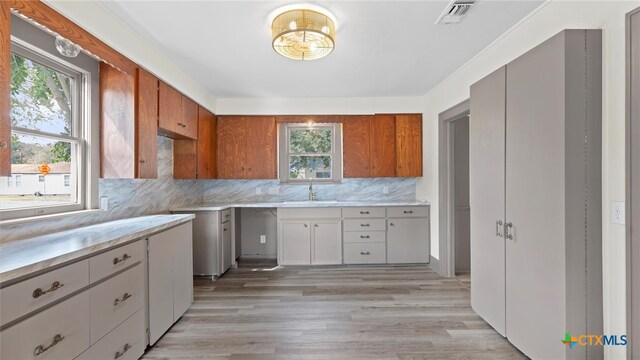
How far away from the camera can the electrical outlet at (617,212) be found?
4.80 ft

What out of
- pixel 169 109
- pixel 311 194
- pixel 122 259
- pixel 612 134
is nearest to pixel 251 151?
pixel 311 194

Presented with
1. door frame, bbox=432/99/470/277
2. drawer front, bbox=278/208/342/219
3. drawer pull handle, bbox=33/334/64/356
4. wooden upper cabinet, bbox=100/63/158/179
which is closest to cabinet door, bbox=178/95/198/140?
wooden upper cabinet, bbox=100/63/158/179

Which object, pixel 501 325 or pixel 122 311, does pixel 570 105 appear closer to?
pixel 501 325

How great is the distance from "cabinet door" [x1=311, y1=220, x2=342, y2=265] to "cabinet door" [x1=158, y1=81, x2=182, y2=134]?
218 centimetres

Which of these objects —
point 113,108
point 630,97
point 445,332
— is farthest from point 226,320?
point 630,97

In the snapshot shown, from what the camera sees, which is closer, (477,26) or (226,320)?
(477,26)

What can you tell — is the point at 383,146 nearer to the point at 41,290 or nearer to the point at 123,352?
the point at 123,352

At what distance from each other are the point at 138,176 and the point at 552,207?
309cm

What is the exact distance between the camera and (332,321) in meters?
2.44

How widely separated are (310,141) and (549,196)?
3239 millimetres

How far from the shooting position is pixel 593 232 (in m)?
1.57

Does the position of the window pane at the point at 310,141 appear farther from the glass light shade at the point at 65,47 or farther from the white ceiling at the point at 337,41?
the glass light shade at the point at 65,47

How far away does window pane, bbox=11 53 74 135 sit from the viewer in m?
1.75

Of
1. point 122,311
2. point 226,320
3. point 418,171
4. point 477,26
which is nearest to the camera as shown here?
point 122,311
